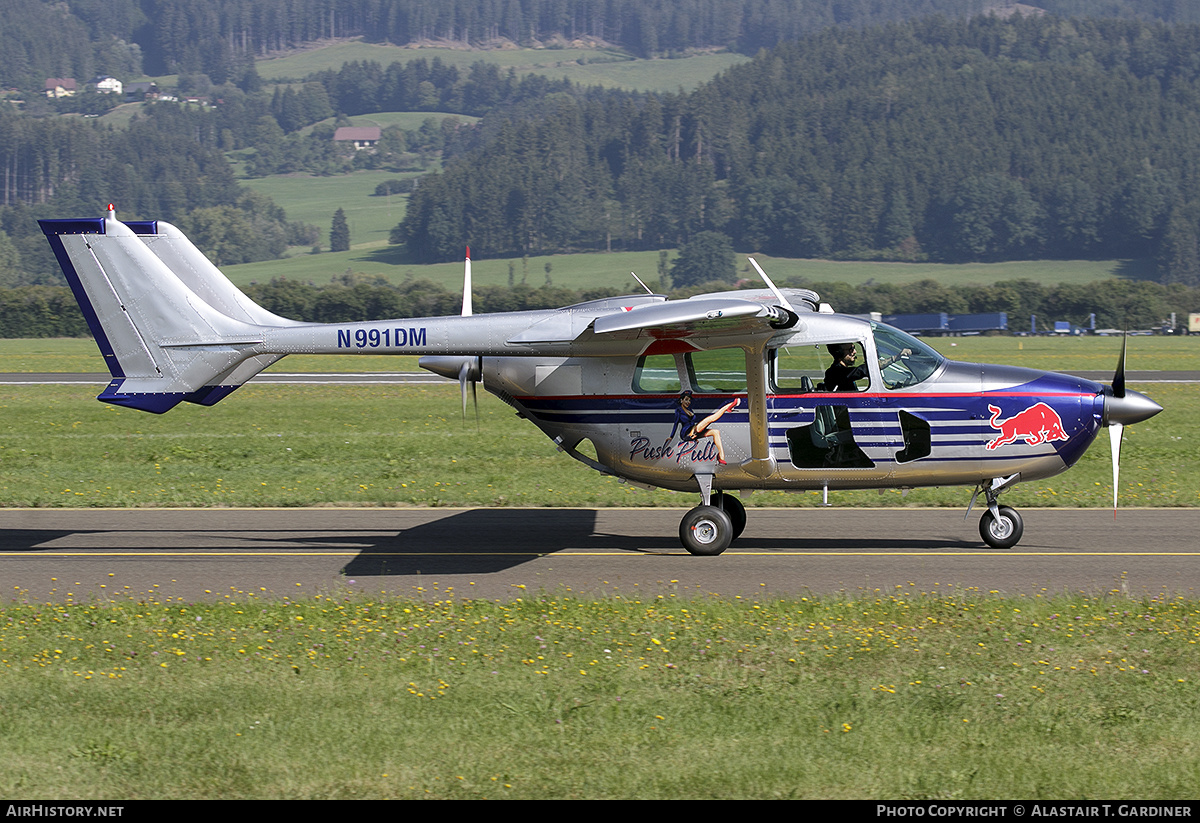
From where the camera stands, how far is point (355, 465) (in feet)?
70.8

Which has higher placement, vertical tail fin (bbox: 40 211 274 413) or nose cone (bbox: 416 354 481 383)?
vertical tail fin (bbox: 40 211 274 413)

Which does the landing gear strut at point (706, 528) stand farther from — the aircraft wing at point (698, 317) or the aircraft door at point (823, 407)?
the aircraft wing at point (698, 317)

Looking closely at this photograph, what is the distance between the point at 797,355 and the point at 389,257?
178 meters

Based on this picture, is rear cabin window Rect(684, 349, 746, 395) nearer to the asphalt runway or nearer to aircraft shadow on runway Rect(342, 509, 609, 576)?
the asphalt runway

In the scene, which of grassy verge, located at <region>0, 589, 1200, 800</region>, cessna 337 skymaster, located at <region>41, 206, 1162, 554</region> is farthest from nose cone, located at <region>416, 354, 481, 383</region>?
grassy verge, located at <region>0, 589, 1200, 800</region>

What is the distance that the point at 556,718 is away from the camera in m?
8.15

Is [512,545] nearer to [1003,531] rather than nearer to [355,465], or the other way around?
[1003,531]

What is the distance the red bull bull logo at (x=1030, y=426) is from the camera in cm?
1370

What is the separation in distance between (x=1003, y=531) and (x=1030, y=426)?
1.32 meters

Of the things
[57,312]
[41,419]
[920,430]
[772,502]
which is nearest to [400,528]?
[772,502]

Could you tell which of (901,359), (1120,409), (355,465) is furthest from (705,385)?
(355,465)

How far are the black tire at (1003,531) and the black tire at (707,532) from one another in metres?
3.06

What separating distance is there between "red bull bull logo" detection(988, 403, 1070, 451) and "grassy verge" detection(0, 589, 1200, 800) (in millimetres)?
2953

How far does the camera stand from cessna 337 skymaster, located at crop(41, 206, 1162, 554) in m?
13.7
